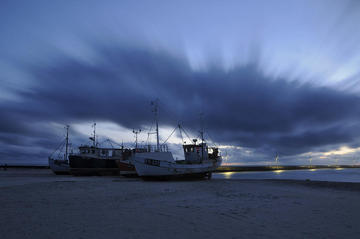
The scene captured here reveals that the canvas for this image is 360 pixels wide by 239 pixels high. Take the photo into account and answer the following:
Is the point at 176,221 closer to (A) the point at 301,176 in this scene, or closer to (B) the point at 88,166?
(B) the point at 88,166

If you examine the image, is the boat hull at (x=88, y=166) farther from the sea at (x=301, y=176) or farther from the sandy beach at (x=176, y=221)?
the sandy beach at (x=176, y=221)

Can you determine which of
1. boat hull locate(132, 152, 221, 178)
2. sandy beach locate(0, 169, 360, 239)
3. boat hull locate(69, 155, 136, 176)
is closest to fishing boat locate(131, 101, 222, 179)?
boat hull locate(132, 152, 221, 178)

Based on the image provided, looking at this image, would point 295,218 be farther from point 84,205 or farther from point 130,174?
point 130,174

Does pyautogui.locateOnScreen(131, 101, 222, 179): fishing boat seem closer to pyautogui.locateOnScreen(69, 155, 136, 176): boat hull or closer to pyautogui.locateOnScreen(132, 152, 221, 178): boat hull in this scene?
pyautogui.locateOnScreen(132, 152, 221, 178): boat hull

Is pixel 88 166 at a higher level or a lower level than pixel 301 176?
higher

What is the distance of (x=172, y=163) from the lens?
35.7m

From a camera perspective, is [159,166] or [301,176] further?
[301,176]

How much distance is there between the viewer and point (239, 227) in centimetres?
849

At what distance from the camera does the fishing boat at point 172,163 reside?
3484cm

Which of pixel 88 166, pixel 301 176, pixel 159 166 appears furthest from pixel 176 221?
pixel 301 176

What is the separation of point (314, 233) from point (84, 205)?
1132 centimetres

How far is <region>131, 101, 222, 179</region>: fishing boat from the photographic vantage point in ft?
114

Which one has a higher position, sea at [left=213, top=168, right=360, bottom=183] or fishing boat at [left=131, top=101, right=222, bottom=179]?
fishing boat at [left=131, top=101, right=222, bottom=179]

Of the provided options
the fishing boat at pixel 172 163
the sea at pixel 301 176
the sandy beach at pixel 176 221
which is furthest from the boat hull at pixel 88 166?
the sandy beach at pixel 176 221
